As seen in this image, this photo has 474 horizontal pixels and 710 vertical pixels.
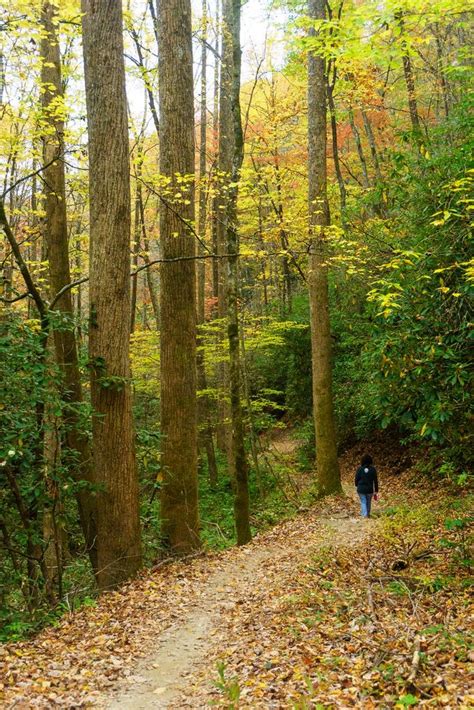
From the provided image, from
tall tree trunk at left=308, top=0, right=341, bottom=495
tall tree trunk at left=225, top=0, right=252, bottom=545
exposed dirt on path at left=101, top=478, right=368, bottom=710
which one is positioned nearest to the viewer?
exposed dirt on path at left=101, top=478, right=368, bottom=710

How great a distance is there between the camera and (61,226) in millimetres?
9594

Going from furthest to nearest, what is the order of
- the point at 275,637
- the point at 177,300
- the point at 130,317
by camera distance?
the point at 130,317 → the point at 177,300 → the point at 275,637

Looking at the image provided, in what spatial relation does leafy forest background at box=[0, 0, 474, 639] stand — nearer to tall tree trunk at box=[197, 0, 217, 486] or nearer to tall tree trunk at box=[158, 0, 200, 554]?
tall tree trunk at box=[158, 0, 200, 554]

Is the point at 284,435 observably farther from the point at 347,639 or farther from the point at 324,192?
the point at 347,639

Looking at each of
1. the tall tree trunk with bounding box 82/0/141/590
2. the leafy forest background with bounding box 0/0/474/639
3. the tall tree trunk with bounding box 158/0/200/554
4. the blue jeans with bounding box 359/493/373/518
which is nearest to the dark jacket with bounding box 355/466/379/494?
the blue jeans with bounding box 359/493/373/518

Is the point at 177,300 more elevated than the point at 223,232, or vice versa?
the point at 223,232

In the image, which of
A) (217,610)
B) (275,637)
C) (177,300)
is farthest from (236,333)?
(275,637)

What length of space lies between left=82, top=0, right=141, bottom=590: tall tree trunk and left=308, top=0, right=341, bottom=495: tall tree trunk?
19.6ft

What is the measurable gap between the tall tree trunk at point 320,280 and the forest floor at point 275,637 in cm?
379

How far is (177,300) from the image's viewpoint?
8625mm

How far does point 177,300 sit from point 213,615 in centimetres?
451

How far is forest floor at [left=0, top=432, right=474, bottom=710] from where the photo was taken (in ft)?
13.0

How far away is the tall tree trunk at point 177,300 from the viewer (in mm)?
8562

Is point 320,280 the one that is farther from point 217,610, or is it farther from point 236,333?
point 217,610
